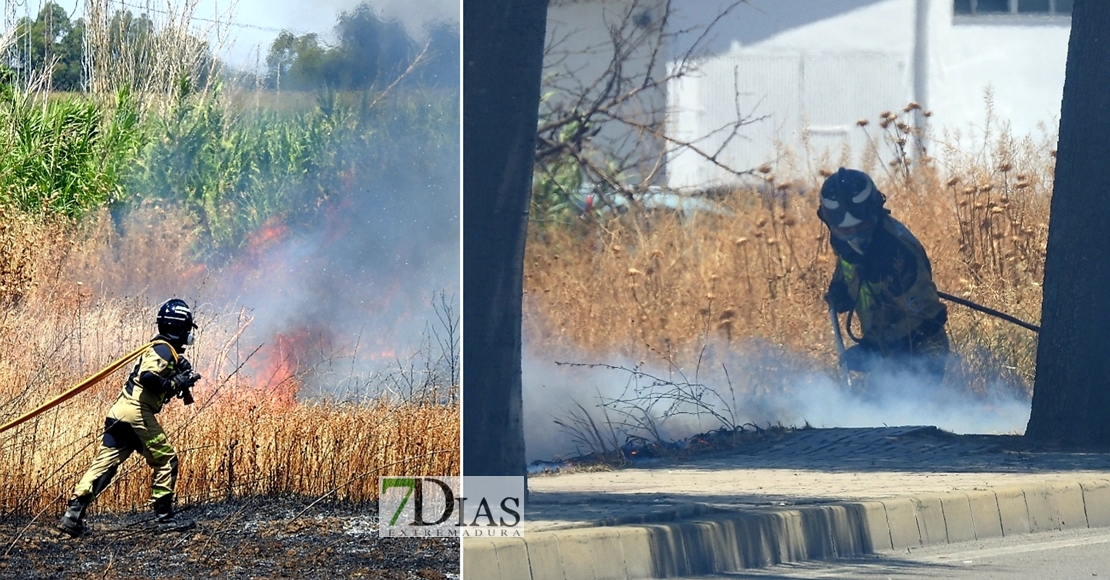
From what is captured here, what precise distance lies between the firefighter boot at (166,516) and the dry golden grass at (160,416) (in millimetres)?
368

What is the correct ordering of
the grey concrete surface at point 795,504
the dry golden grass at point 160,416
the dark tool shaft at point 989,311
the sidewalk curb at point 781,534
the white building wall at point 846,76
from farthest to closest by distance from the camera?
the dark tool shaft at point 989,311 → the white building wall at point 846,76 → the dry golden grass at point 160,416 → the grey concrete surface at point 795,504 → the sidewalk curb at point 781,534

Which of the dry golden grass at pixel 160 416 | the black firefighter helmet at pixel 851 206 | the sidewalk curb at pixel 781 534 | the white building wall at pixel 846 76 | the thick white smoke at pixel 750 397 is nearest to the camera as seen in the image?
the sidewalk curb at pixel 781 534

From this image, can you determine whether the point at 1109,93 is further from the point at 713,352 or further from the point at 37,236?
the point at 37,236

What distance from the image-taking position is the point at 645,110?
10.3 meters

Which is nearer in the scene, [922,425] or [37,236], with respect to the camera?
[37,236]

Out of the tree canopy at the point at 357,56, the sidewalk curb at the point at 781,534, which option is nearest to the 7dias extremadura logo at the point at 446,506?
the sidewalk curb at the point at 781,534

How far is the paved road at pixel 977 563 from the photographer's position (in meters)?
7.45

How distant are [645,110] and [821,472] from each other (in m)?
2.25

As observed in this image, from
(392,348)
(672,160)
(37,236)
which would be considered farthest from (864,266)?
(37,236)

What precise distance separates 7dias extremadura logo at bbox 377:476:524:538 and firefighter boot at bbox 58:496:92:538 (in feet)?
4.17

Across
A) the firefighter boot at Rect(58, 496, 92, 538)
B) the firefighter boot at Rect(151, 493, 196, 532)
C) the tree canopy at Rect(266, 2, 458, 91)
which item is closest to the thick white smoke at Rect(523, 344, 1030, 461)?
the tree canopy at Rect(266, 2, 458, 91)

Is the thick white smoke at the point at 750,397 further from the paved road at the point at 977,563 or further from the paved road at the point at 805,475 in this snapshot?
the paved road at the point at 977,563

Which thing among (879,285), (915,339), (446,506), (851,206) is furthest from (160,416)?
(915,339)

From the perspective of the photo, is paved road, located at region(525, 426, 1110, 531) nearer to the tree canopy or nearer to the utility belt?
the utility belt
